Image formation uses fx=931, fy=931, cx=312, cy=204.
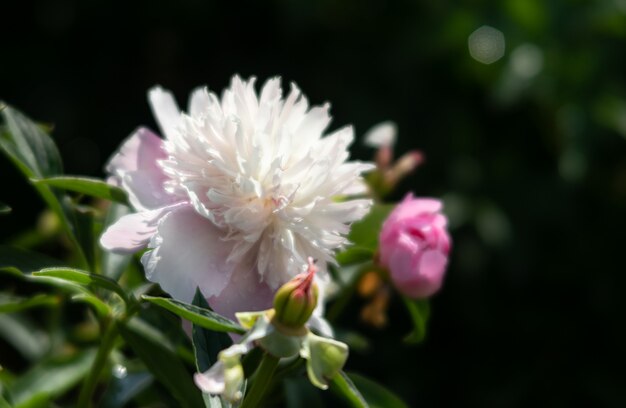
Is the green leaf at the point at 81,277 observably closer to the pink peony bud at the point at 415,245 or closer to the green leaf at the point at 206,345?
the green leaf at the point at 206,345

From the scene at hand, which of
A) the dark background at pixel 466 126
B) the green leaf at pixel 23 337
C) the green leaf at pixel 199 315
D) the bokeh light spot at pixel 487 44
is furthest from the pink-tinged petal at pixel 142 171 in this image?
the bokeh light spot at pixel 487 44

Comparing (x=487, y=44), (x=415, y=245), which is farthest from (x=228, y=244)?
(x=487, y=44)

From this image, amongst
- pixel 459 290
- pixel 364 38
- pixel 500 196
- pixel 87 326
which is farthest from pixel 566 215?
pixel 87 326

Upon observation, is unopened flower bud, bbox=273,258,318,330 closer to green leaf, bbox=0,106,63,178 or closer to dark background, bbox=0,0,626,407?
green leaf, bbox=0,106,63,178

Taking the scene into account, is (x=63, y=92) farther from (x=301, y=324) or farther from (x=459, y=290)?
(x=301, y=324)

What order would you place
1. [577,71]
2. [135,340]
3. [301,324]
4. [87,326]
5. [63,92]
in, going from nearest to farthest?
1. [301,324]
2. [135,340]
3. [87,326]
4. [577,71]
5. [63,92]

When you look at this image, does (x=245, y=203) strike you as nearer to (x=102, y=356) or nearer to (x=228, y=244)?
(x=228, y=244)
